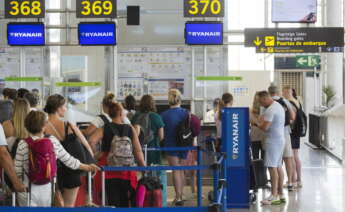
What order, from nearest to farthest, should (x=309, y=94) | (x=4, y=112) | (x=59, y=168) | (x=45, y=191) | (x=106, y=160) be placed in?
(x=45, y=191) < (x=59, y=168) < (x=106, y=160) < (x=4, y=112) < (x=309, y=94)

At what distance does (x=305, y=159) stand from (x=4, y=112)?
9118 millimetres

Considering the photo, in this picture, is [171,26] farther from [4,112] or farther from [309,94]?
[309,94]

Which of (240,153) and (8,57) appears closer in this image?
(240,153)

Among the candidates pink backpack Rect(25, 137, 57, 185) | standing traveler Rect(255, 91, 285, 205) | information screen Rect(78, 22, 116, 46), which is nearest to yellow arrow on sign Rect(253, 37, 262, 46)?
information screen Rect(78, 22, 116, 46)

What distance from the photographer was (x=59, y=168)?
6129 millimetres

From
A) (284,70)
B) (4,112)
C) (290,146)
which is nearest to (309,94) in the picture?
(284,70)

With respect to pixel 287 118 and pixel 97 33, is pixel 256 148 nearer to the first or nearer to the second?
pixel 287 118

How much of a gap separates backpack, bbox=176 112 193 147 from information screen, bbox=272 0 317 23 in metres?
7.21

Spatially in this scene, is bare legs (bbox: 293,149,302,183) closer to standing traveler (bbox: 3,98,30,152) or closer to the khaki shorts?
the khaki shorts

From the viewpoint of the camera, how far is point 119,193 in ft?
21.4

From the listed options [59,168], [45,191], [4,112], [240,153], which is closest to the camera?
[45,191]

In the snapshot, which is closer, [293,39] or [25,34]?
[293,39]

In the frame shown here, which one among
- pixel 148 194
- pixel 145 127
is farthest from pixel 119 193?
pixel 145 127

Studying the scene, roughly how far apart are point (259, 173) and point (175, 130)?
1.32 m
